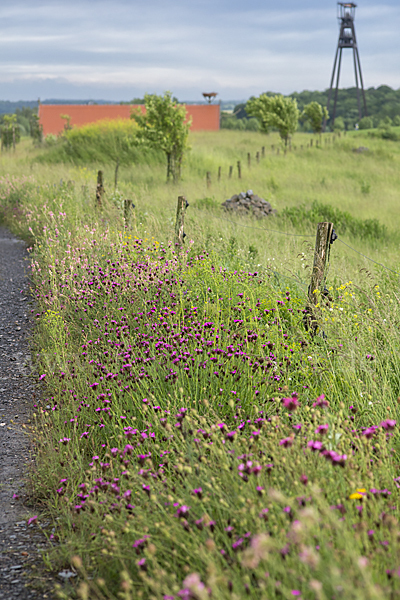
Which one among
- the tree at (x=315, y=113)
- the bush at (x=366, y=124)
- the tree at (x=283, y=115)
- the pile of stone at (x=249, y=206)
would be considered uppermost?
the bush at (x=366, y=124)

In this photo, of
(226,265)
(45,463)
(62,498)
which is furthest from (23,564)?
(226,265)

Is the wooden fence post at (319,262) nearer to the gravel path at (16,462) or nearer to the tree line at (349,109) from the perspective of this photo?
the gravel path at (16,462)

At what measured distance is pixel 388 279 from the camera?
6.00m

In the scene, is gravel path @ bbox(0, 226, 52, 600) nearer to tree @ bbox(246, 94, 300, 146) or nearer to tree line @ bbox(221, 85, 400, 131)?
tree @ bbox(246, 94, 300, 146)

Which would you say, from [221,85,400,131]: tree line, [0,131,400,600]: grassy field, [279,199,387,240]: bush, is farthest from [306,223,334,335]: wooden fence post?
[221,85,400,131]: tree line

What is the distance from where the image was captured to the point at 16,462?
10.9ft

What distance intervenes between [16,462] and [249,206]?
1012 cm

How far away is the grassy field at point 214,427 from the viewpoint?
67.4 inches

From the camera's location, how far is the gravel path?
7.73ft

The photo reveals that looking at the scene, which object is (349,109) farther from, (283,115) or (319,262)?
(319,262)

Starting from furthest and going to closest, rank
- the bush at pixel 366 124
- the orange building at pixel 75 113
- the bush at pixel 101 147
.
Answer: the bush at pixel 366 124, the orange building at pixel 75 113, the bush at pixel 101 147

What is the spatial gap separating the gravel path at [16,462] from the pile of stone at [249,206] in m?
6.86

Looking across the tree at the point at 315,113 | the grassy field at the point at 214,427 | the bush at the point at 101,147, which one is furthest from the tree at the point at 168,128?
the tree at the point at 315,113

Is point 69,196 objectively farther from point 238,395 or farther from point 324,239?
point 238,395
